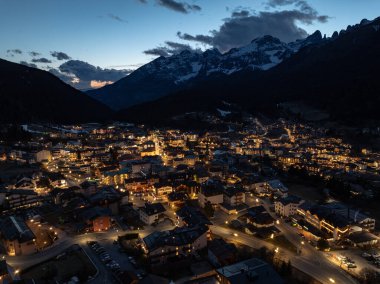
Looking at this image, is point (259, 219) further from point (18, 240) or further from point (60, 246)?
point (18, 240)

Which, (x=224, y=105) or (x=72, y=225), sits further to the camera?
(x=224, y=105)

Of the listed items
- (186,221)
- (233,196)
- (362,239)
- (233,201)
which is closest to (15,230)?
(186,221)

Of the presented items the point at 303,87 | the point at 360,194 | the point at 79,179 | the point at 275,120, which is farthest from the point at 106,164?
the point at 303,87

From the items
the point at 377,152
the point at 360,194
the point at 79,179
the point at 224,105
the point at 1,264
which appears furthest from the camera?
the point at 224,105

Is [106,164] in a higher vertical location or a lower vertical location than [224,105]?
lower

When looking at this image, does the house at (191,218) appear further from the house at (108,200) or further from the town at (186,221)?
the house at (108,200)

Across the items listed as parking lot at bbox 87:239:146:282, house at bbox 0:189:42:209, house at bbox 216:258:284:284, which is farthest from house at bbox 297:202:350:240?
house at bbox 0:189:42:209

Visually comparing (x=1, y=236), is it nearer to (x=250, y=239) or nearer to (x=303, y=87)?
(x=250, y=239)
